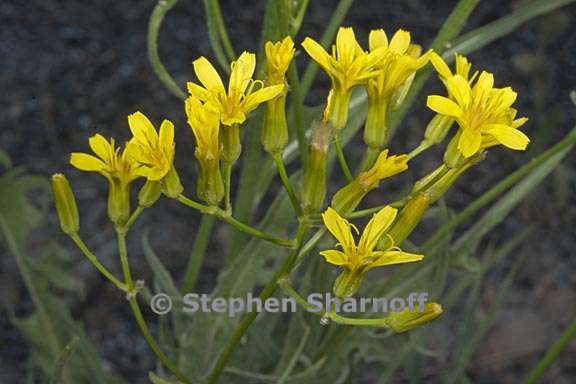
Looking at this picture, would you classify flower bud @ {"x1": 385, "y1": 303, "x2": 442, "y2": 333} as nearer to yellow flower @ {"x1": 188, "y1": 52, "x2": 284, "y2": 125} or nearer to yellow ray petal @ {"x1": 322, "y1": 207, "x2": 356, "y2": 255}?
yellow ray petal @ {"x1": 322, "y1": 207, "x2": 356, "y2": 255}

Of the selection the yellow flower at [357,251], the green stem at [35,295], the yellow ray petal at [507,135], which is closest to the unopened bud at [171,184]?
the yellow flower at [357,251]

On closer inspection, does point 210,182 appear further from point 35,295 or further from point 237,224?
point 35,295

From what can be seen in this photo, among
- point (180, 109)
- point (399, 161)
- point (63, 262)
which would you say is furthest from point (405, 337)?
point (180, 109)

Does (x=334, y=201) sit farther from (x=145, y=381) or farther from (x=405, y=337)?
(x=145, y=381)

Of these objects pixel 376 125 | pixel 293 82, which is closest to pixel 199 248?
pixel 293 82

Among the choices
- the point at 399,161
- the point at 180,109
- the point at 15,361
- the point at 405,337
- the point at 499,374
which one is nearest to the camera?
the point at 399,161
